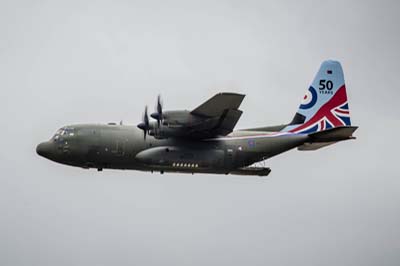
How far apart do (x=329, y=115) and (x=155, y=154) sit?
1059 centimetres

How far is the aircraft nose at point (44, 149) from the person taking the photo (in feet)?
→ 118

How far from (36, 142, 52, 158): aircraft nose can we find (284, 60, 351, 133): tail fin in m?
12.8

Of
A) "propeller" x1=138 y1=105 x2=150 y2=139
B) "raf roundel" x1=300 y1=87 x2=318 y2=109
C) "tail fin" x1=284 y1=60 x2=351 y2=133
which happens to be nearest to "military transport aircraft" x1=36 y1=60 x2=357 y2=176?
"propeller" x1=138 y1=105 x2=150 y2=139

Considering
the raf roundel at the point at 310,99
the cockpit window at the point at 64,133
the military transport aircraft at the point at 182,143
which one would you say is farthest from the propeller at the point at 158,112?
the raf roundel at the point at 310,99

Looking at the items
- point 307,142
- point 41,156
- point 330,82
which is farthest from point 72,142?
point 330,82

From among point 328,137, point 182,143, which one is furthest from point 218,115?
point 328,137

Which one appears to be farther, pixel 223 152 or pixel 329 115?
pixel 329 115

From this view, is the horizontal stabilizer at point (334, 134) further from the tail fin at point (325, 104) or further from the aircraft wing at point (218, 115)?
the aircraft wing at point (218, 115)

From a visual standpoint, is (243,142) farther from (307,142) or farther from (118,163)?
(118,163)

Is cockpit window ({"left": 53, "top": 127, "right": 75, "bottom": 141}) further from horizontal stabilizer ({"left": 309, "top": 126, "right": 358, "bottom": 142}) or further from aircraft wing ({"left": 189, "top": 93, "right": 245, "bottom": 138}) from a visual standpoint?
horizontal stabilizer ({"left": 309, "top": 126, "right": 358, "bottom": 142})

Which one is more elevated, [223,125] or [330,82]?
[330,82]

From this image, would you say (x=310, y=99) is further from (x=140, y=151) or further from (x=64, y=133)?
(x=64, y=133)

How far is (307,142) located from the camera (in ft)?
123

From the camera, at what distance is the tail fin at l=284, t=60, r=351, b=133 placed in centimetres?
3894
